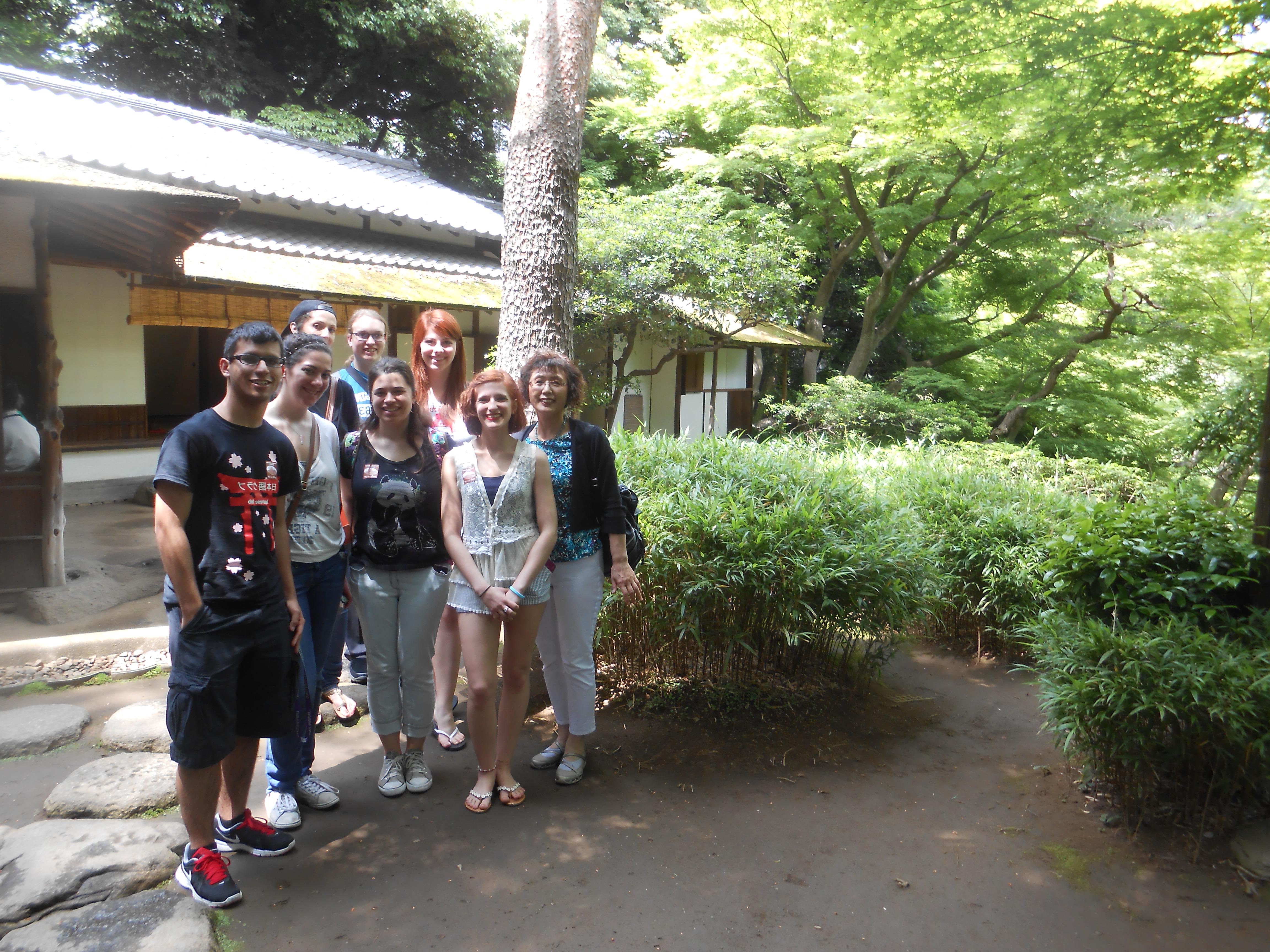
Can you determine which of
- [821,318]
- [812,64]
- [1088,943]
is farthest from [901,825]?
[821,318]

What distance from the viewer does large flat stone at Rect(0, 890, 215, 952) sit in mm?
2428

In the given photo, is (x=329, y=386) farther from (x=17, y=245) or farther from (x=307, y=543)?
(x=17, y=245)

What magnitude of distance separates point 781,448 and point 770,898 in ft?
11.7

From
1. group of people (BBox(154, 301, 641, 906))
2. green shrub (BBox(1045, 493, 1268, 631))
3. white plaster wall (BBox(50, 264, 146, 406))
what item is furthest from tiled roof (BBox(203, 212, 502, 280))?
green shrub (BBox(1045, 493, 1268, 631))

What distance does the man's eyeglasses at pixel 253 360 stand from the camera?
2.60m

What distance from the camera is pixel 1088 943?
2.67m

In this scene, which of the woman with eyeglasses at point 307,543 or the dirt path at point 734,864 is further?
the woman with eyeglasses at point 307,543

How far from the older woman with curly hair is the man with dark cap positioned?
84 cm

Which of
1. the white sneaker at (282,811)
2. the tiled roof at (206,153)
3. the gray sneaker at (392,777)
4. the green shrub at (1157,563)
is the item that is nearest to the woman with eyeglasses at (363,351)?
the gray sneaker at (392,777)

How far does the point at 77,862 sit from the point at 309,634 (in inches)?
40.2

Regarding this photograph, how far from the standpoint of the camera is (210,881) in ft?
8.77

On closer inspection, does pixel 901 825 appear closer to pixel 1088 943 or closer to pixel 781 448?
pixel 1088 943

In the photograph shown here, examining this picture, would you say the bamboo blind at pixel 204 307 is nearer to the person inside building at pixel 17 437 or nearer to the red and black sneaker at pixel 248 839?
the person inside building at pixel 17 437

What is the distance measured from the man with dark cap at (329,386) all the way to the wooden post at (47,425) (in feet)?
12.3
